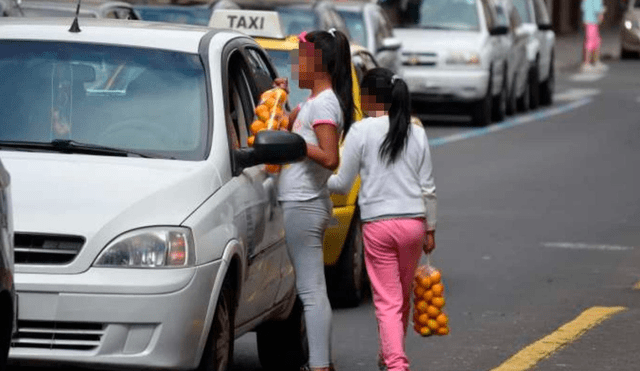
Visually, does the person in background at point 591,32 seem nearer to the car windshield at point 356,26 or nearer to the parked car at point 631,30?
the parked car at point 631,30

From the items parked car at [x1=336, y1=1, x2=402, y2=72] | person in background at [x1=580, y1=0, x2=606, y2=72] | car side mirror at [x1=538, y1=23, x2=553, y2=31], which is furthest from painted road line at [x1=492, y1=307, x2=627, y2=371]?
person in background at [x1=580, y1=0, x2=606, y2=72]

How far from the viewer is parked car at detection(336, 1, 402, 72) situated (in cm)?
2291

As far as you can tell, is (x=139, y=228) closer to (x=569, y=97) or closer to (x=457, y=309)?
(x=457, y=309)

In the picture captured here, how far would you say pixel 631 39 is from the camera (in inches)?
1912

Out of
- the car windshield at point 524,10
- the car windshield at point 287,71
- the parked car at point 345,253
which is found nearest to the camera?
the parked car at point 345,253

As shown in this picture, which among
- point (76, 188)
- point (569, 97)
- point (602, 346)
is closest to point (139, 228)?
point (76, 188)

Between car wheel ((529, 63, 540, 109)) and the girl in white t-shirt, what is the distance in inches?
941

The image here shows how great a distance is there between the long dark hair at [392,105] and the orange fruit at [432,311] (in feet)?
2.28

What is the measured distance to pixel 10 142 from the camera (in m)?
8.23

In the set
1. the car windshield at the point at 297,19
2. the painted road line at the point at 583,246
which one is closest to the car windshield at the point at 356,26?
the car windshield at the point at 297,19

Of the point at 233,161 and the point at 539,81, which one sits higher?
the point at 233,161

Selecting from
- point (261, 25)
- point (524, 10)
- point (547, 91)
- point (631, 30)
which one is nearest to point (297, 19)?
point (261, 25)

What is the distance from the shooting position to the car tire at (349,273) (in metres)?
11.7

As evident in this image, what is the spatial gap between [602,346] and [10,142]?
3.58 metres
